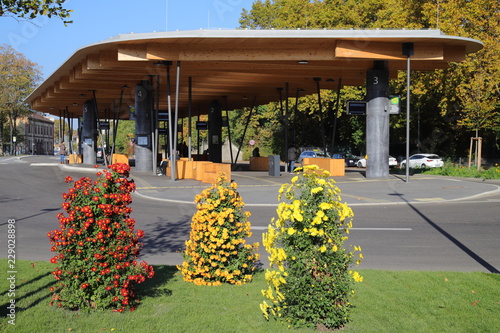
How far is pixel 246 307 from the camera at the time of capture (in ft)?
20.2

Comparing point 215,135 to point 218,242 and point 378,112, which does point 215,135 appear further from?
point 218,242

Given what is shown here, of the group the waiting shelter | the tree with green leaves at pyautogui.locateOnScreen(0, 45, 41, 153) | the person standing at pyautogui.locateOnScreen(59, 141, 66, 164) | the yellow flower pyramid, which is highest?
the tree with green leaves at pyautogui.locateOnScreen(0, 45, 41, 153)

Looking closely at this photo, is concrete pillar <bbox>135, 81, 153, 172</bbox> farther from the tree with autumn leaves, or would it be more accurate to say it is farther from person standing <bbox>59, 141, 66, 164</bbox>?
person standing <bbox>59, 141, 66, 164</bbox>

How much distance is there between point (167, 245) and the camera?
10562 millimetres

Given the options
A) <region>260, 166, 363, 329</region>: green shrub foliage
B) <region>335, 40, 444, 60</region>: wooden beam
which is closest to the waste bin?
<region>335, 40, 444, 60</region>: wooden beam

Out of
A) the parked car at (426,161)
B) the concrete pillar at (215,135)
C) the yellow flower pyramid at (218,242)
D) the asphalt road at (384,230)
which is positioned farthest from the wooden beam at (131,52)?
the parked car at (426,161)

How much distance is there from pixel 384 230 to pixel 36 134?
143 meters

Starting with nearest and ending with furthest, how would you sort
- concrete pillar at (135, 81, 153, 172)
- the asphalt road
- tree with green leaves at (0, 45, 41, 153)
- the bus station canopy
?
the asphalt road
the bus station canopy
concrete pillar at (135, 81, 153, 172)
tree with green leaves at (0, 45, 41, 153)

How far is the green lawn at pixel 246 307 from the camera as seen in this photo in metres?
5.47

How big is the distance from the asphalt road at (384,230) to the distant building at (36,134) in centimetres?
11534

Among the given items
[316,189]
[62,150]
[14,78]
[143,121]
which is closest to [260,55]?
[143,121]

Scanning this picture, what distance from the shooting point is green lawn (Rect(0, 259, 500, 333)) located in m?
5.47

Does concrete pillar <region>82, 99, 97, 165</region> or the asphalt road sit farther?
concrete pillar <region>82, 99, 97, 165</region>

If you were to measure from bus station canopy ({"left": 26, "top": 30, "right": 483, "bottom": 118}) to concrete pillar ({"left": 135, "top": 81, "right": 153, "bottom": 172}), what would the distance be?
33.4 inches
